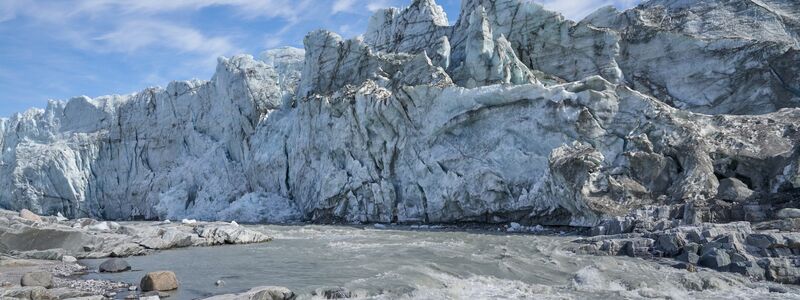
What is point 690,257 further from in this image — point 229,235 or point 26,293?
point 229,235

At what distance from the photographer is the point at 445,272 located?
482 inches

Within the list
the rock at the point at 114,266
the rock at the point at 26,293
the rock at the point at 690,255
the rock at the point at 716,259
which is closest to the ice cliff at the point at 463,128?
the rock at the point at 690,255

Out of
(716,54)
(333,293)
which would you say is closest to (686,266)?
(333,293)

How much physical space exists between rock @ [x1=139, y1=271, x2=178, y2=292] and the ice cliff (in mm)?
13364

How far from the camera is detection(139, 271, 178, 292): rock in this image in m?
11.0

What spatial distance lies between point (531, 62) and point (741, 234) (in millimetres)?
20748

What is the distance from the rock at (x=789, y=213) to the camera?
14.4 metres

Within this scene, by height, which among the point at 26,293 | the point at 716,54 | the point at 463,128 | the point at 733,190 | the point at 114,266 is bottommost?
the point at 26,293

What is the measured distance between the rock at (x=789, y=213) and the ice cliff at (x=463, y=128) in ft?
6.76

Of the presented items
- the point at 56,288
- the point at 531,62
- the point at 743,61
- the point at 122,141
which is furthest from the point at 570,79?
the point at 122,141

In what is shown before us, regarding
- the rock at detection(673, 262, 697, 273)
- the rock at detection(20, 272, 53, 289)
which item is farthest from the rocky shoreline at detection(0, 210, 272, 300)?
the rock at detection(673, 262, 697, 273)

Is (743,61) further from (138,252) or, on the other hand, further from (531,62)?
(138,252)

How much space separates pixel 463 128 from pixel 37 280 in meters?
17.9

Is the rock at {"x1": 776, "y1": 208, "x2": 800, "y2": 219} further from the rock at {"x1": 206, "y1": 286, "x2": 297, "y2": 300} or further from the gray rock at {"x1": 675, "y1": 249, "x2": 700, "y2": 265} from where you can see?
the rock at {"x1": 206, "y1": 286, "x2": 297, "y2": 300}
